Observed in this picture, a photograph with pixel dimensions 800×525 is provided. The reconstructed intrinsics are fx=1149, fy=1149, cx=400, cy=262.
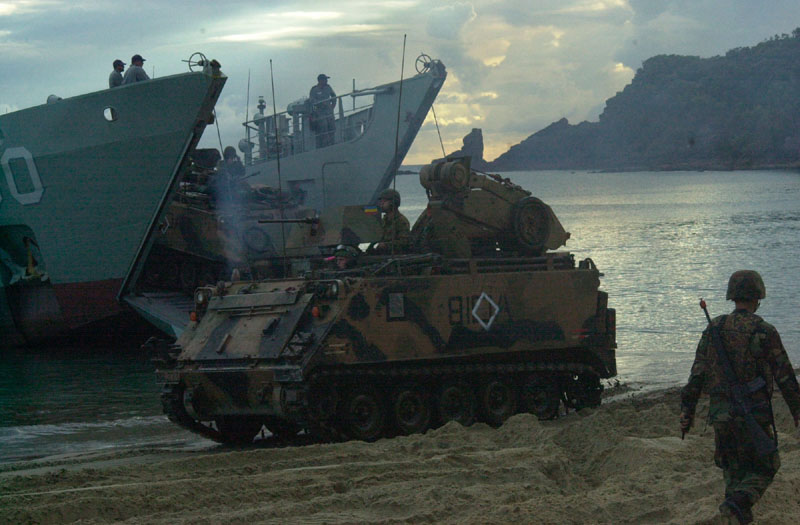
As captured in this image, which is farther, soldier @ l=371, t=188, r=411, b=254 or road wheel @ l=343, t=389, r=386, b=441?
soldier @ l=371, t=188, r=411, b=254

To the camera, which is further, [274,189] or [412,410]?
[274,189]

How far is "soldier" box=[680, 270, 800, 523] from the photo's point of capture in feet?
20.7

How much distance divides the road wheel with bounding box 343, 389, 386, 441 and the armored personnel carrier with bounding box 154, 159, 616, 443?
1 centimetres

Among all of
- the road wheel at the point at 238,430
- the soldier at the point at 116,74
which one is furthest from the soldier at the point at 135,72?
the road wheel at the point at 238,430

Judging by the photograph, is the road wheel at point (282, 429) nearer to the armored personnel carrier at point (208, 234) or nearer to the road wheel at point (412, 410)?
the road wheel at point (412, 410)

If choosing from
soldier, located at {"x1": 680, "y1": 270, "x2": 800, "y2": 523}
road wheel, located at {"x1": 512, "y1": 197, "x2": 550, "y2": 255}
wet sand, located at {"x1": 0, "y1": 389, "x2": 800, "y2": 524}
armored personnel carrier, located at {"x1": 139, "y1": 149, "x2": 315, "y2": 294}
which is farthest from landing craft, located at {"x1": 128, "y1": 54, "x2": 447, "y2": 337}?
soldier, located at {"x1": 680, "y1": 270, "x2": 800, "y2": 523}

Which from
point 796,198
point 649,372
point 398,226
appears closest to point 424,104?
point 649,372

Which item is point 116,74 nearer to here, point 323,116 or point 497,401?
point 323,116

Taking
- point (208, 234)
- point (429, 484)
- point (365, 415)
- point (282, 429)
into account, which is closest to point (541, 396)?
point (365, 415)

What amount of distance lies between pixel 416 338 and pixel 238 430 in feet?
6.79

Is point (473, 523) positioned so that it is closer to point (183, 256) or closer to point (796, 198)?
point (183, 256)

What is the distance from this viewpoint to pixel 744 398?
6.40m

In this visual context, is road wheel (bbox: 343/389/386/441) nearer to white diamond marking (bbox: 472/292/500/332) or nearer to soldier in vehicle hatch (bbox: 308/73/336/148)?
white diamond marking (bbox: 472/292/500/332)

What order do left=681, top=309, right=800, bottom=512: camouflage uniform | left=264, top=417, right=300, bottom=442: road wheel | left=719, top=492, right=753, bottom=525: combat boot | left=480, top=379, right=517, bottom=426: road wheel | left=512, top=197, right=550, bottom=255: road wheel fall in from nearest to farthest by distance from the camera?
left=719, top=492, right=753, bottom=525: combat boot < left=681, top=309, right=800, bottom=512: camouflage uniform < left=264, top=417, right=300, bottom=442: road wheel < left=480, top=379, right=517, bottom=426: road wheel < left=512, top=197, right=550, bottom=255: road wheel
